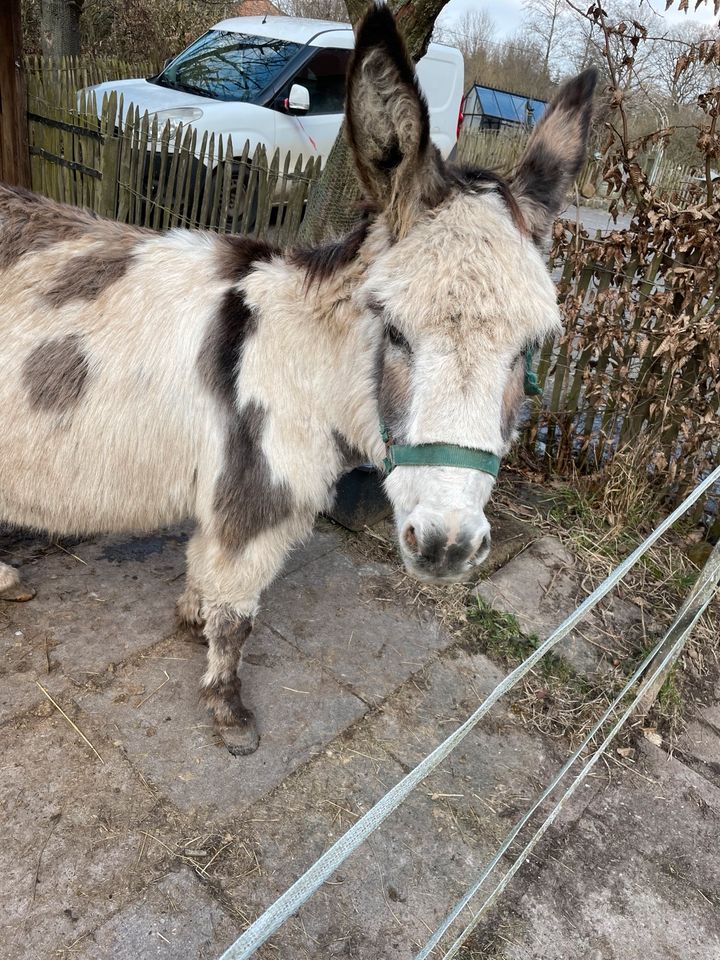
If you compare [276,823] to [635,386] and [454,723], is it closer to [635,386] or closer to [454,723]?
[454,723]

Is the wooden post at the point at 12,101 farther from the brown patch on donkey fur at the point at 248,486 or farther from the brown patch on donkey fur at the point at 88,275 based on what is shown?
the brown patch on donkey fur at the point at 248,486

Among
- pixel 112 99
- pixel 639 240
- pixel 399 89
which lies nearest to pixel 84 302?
pixel 399 89

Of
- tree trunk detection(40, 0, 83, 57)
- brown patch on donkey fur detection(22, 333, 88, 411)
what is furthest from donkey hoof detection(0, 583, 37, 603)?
tree trunk detection(40, 0, 83, 57)

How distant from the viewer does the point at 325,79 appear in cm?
707

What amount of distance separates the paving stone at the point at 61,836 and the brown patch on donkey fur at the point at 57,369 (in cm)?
121

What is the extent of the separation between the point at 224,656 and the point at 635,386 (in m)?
3.02

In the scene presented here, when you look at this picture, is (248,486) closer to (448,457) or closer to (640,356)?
(448,457)

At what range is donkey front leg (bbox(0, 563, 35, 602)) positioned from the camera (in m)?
2.75

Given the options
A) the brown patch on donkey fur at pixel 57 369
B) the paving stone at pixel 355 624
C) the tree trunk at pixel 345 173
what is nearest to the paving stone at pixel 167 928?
the paving stone at pixel 355 624

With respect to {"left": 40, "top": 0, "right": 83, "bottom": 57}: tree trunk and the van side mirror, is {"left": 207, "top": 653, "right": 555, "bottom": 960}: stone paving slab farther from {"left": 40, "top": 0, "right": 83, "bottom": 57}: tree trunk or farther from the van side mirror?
{"left": 40, "top": 0, "right": 83, "bottom": 57}: tree trunk

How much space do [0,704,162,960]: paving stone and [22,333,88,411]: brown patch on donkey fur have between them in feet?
3.96

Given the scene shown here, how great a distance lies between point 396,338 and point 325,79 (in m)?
6.86

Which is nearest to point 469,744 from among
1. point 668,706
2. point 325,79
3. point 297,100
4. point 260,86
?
point 668,706

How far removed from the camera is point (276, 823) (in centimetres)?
210
